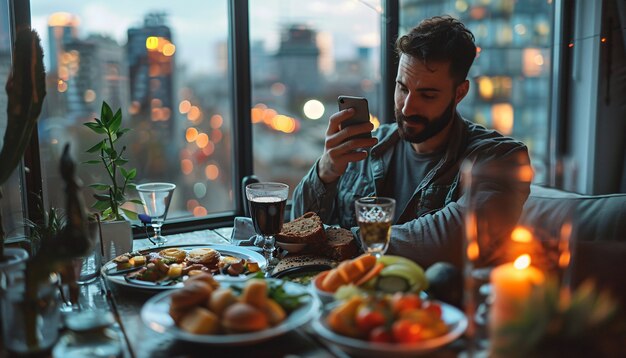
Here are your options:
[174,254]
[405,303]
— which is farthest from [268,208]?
[405,303]

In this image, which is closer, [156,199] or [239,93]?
[156,199]

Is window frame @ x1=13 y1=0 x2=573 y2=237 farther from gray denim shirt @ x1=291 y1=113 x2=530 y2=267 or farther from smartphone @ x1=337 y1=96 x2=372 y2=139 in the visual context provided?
smartphone @ x1=337 y1=96 x2=372 y2=139

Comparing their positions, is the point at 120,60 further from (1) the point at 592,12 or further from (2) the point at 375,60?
(1) the point at 592,12

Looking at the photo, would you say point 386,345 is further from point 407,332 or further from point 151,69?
point 151,69

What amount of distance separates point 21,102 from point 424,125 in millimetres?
1221

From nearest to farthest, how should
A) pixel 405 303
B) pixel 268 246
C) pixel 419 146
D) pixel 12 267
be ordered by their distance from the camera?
pixel 405 303 → pixel 12 267 → pixel 268 246 → pixel 419 146

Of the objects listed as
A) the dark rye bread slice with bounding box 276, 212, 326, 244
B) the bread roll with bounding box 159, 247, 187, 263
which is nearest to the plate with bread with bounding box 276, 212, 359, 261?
the dark rye bread slice with bounding box 276, 212, 326, 244

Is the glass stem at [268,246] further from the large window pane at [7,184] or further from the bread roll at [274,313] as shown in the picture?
the large window pane at [7,184]

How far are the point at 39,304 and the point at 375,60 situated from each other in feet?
6.27

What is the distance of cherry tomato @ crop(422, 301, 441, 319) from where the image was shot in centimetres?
103

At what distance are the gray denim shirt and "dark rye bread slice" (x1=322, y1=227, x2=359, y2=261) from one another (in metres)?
0.04

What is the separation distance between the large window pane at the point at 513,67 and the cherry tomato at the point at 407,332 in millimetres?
2182

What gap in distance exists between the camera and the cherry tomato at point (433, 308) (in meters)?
1.03

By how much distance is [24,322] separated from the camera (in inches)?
42.1
